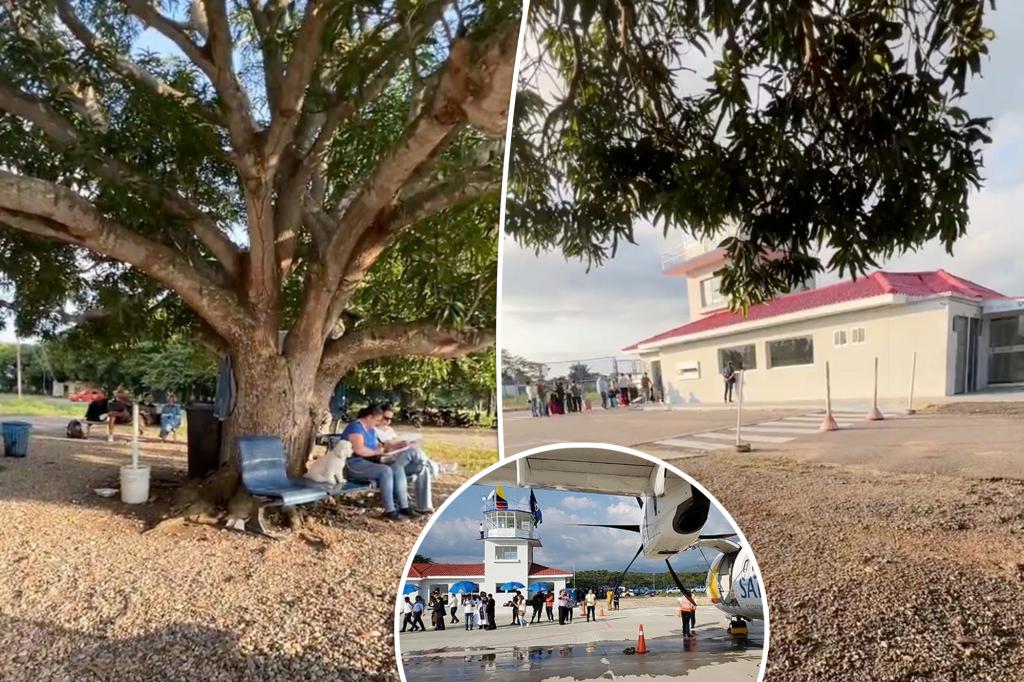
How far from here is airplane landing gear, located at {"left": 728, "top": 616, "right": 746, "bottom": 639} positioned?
112 centimetres

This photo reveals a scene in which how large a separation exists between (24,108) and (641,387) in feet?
19.9

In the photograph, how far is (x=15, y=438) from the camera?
26.5 feet

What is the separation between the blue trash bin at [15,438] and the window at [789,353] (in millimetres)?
8913

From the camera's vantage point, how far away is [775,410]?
3.18ft

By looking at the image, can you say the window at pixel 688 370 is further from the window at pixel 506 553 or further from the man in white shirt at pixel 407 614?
the man in white shirt at pixel 407 614

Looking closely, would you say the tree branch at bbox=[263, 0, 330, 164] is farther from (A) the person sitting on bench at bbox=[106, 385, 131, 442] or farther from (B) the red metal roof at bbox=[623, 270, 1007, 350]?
(B) the red metal roof at bbox=[623, 270, 1007, 350]

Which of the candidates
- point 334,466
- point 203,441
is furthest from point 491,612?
point 203,441

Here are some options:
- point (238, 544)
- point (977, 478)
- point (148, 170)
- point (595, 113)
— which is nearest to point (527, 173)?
point (595, 113)

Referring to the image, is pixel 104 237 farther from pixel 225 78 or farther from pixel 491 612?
pixel 491 612

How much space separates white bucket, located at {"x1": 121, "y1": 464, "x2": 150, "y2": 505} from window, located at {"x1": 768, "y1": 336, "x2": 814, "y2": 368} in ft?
21.2

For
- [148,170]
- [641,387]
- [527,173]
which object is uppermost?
[148,170]

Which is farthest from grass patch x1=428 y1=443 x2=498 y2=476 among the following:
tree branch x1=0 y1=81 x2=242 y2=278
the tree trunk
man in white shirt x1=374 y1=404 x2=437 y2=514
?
tree branch x1=0 y1=81 x2=242 y2=278

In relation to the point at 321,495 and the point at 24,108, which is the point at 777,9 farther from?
the point at 24,108

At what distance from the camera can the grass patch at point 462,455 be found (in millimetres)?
4938
